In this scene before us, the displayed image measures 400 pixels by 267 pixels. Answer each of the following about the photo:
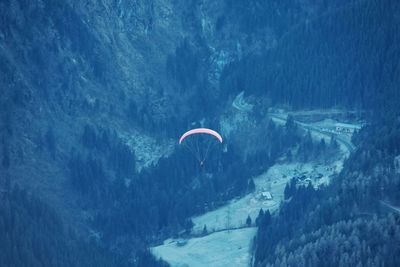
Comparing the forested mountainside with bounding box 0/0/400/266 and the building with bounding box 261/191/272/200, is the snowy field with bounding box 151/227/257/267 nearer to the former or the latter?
the forested mountainside with bounding box 0/0/400/266

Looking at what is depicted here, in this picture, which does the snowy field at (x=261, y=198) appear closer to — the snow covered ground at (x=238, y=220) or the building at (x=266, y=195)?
the snow covered ground at (x=238, y=220)

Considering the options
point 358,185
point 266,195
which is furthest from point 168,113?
point 358,185

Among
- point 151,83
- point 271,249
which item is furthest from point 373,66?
point 271,249

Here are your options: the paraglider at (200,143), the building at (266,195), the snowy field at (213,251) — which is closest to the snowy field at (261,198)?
the building at (266,195)

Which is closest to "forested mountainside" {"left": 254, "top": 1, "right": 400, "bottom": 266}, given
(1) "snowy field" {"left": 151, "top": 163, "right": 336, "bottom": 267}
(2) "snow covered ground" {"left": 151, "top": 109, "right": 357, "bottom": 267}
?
(2) "snow covered ground" {"left": 151, "top": 109, "right": 357, "bottom": 267}

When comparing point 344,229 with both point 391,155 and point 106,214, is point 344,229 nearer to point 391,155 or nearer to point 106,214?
point 391,155

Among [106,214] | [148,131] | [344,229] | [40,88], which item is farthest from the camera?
[148,131]
